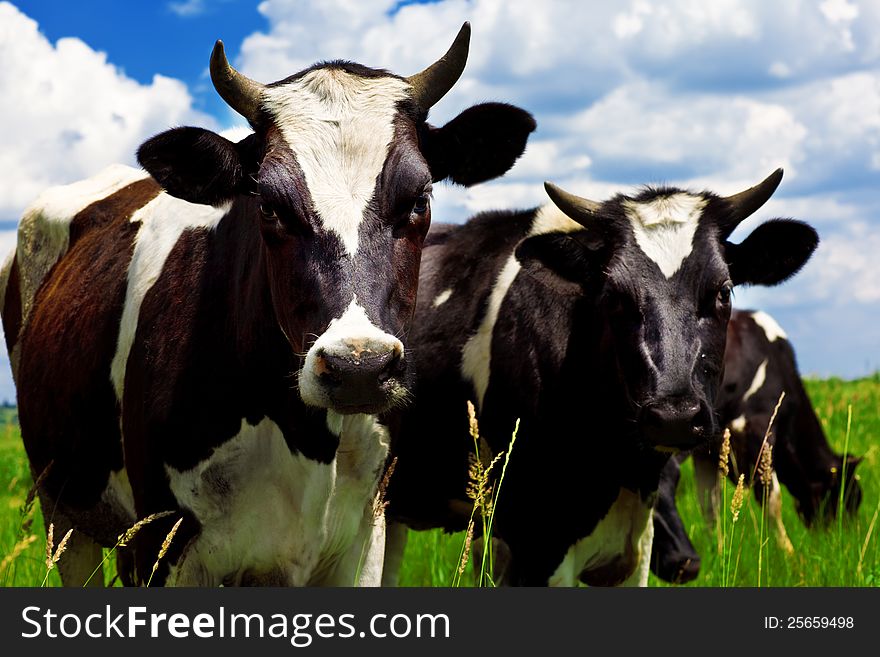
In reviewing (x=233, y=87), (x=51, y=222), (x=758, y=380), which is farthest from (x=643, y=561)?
(x=758, y=380)

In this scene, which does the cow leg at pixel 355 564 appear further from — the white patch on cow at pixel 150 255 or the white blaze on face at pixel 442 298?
the white blaze on face at pixel 442 298

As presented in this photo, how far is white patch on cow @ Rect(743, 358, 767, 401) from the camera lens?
10.4m

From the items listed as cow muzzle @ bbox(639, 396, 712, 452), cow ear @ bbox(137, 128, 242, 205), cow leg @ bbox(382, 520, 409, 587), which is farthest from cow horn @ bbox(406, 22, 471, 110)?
cow leg @ bbox(382, 520, 409, 587)

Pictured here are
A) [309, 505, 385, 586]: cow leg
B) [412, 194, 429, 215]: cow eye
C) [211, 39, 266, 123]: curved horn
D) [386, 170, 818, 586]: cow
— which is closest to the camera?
[412, 194, 429, 215]: cow eye

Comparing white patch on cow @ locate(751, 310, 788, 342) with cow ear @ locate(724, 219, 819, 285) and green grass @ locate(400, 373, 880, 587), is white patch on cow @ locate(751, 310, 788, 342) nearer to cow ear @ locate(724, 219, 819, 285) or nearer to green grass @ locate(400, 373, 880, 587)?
green grass @ locate(400, 373, 880, 587)

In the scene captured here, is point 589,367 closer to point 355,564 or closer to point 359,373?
point 355,564

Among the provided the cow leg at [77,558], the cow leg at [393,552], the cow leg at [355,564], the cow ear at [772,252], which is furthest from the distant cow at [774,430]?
the cow leg at [355,564]

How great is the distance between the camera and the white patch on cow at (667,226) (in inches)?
194

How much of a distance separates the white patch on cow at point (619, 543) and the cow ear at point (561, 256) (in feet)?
3.67

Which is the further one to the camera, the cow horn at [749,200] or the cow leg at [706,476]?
the cow leg at [706,476]
